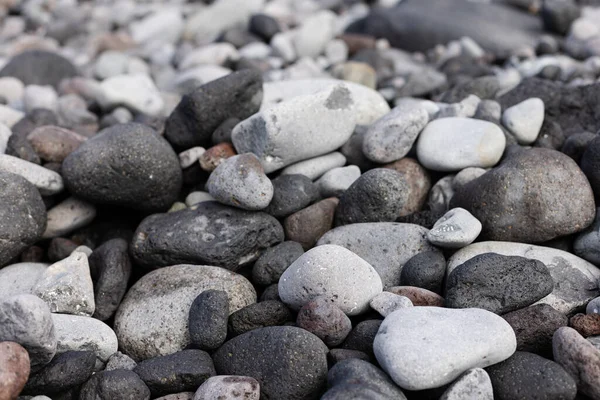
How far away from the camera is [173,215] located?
168 inches

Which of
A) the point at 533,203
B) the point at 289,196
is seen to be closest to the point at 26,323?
the point at 289,196

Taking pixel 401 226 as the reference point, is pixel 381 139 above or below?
above

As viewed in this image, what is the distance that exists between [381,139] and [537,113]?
4.08 ft

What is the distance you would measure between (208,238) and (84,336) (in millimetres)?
968

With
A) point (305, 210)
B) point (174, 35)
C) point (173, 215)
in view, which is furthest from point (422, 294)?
point (174, 35)

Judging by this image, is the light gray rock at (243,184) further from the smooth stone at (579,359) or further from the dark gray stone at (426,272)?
the smooth stone at (579,359)

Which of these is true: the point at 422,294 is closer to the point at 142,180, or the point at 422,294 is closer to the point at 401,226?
the point at 401,226

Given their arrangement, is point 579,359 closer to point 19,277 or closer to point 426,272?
point 426,272

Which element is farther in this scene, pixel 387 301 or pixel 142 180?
pixel 142 180

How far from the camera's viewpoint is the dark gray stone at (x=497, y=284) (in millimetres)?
3371

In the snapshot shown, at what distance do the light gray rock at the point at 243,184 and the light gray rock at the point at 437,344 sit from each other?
1.25 metres

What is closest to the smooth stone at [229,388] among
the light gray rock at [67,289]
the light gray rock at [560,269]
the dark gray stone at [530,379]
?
the light gray rock at [67,289]

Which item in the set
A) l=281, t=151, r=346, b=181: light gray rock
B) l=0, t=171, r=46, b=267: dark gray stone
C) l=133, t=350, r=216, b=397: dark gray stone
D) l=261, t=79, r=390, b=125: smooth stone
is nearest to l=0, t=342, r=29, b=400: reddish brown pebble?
l=133, t=350, r=216, b=397: dark gray stone

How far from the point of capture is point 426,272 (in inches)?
144
